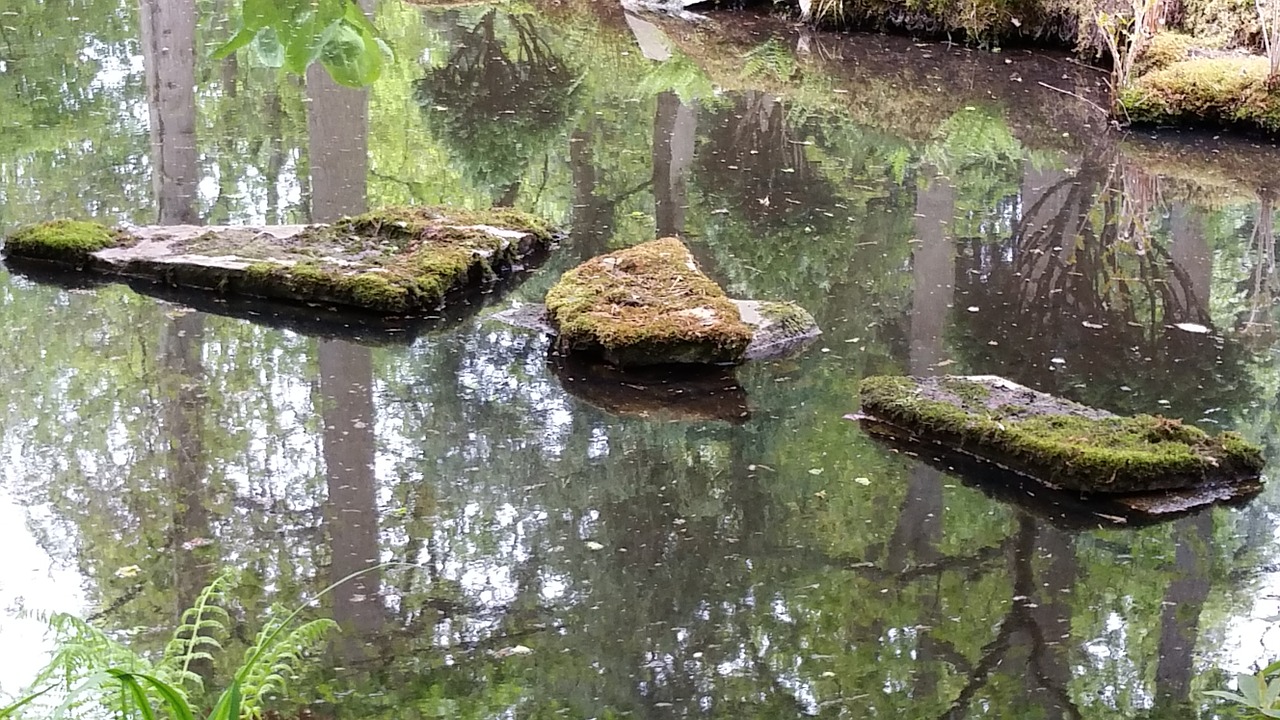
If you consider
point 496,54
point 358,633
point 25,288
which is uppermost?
point 496,54

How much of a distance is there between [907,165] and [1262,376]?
3.17 meters

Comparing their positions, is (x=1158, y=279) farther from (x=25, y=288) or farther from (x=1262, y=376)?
(x=25, y=288)

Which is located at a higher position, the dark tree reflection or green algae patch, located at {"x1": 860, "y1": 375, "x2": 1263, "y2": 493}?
the dark tree reflection

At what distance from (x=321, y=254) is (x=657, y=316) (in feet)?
5.53

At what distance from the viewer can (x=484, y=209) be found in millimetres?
7242

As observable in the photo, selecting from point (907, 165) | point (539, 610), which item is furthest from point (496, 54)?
point (539, 610)

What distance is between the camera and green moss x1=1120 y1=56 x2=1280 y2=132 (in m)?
9.27

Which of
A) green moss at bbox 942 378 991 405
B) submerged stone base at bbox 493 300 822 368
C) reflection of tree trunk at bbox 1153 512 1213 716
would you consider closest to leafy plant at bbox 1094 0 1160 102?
submerged stone base at bbox 493 300 822 368

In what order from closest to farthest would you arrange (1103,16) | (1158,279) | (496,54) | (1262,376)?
(1262,376)
(1158,279)
(1103,16)
(496,54)

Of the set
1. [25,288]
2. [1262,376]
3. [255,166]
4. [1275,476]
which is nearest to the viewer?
[1275,476]

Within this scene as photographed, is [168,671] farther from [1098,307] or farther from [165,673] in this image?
[1098,307]

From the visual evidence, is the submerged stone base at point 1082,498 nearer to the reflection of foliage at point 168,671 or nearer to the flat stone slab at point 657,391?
the flat stone slab at point 657,391

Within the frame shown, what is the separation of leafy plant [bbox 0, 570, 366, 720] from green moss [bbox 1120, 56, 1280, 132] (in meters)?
7.64

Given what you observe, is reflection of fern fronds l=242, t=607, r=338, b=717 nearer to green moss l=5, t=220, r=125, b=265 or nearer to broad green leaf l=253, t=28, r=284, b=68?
broad green leaf l=253, t=28, r=284, b=68
